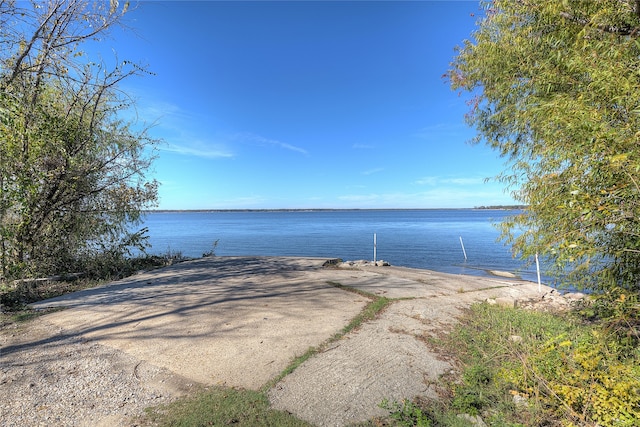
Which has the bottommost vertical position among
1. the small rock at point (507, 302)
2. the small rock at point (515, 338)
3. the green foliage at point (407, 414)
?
the small rock at point (507, 302)

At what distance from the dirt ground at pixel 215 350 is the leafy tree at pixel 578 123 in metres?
2.32

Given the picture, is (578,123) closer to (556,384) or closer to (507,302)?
(556,384)

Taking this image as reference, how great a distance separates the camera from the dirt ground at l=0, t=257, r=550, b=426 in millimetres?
3090

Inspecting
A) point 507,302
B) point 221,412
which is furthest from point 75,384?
point 507,302

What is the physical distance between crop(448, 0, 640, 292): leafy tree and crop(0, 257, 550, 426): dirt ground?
2.32 metres

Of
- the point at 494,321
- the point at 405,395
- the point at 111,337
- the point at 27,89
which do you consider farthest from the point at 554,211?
the point at 27,89

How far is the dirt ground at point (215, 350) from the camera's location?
10.1 ft

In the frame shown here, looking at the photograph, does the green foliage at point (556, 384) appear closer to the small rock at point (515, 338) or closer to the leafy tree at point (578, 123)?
the small rock at point (515, 338)

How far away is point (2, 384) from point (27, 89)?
723 centimetres

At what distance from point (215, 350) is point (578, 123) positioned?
5161 mm

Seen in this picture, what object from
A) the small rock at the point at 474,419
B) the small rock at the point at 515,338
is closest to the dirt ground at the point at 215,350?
the small rock at the point at 474,419

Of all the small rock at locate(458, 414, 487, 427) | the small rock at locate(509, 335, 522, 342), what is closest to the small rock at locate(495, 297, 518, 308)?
the small rock at locate(509, 335, 522, 342)

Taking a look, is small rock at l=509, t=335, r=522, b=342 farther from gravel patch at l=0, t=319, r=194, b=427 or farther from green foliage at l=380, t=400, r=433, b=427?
gravel patch at l=0, t=319, r=194, b=427

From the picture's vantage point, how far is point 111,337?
15.7ft
